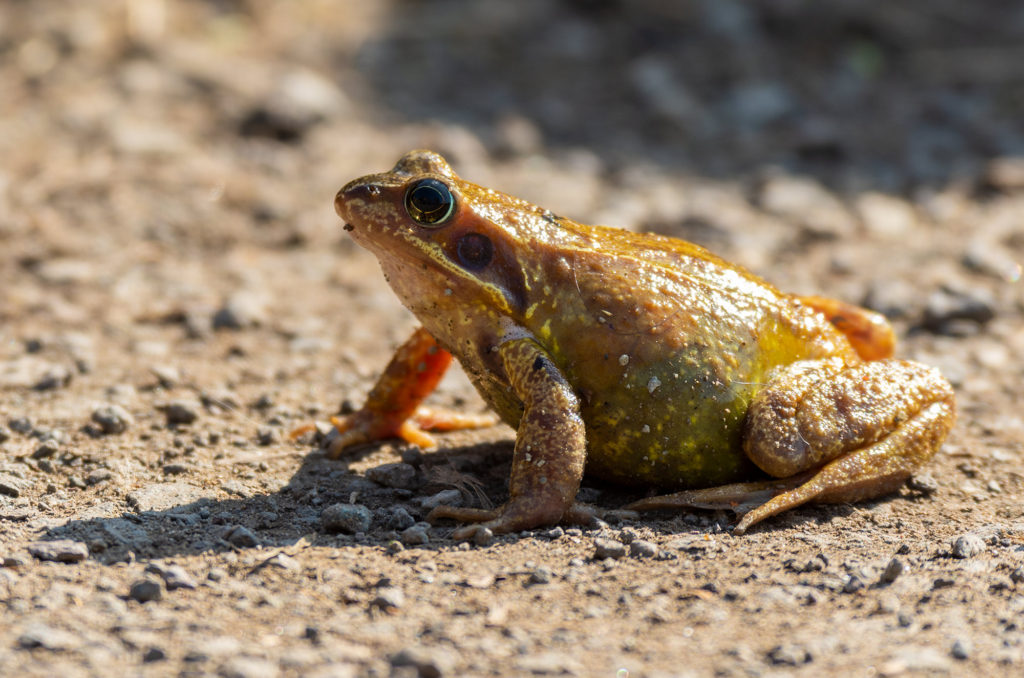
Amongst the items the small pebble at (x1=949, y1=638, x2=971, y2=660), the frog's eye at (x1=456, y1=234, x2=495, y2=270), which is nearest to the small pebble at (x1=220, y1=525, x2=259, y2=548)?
the frog's eye at (x1=456, y1=234, x2=495, y2=270)

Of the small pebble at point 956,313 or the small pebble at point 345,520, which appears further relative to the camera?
the small pebble at point 956,313

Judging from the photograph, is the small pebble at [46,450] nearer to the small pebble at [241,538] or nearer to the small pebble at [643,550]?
the small pebble at [241,538]

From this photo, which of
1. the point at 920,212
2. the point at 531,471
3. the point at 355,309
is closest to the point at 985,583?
the point at 531,471

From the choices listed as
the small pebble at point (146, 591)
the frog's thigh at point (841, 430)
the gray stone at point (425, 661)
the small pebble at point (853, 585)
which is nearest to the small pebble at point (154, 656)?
the small pebble at point (146, 591)

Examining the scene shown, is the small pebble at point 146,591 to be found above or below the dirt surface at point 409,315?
below

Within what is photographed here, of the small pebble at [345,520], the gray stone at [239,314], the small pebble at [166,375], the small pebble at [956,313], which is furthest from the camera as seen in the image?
the small pebble at [956,313]

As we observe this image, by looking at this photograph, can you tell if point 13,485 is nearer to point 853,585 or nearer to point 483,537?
point 483,537

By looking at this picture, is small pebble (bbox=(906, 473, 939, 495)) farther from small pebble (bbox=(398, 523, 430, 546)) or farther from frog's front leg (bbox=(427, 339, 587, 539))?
small pebble (bbox=(398, 523, 430, 546))

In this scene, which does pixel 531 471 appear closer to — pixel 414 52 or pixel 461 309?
pixel 461 309
